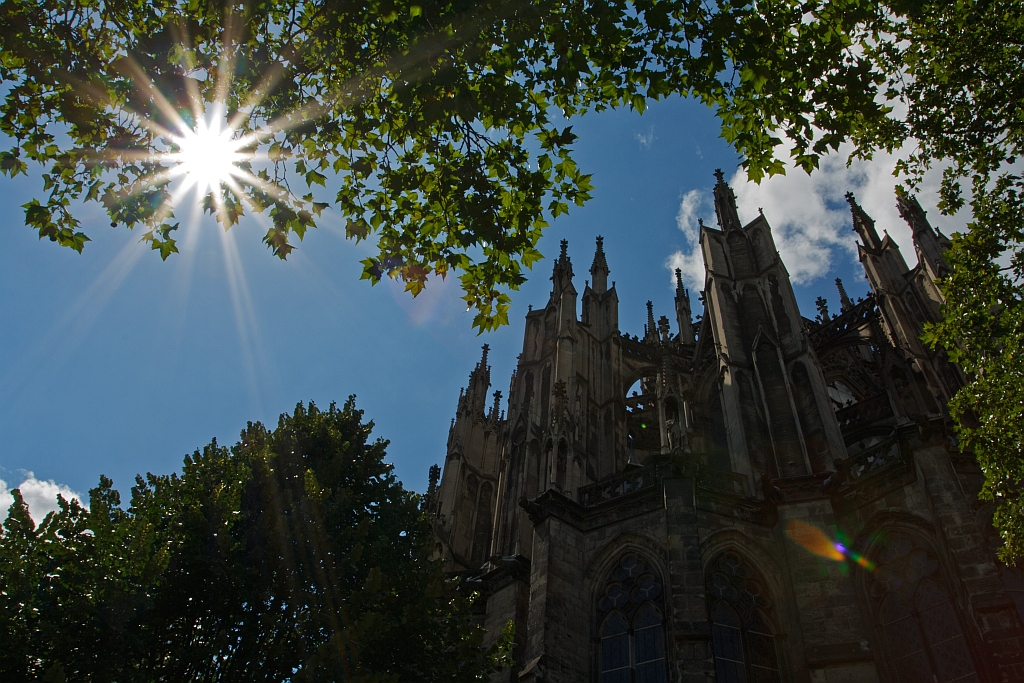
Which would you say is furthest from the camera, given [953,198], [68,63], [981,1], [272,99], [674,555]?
[674,555]

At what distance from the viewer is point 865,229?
24406 mm

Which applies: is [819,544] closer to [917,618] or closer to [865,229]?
[917,618]

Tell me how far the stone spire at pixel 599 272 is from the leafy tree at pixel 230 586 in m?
15.7

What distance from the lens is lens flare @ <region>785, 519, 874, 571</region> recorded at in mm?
12297

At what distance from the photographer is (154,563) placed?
8.62 m

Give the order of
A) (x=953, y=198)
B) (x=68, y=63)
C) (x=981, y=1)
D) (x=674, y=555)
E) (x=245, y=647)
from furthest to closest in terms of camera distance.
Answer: (x=674, y=555)
(x=953, y=198)
(x=981, y=1)
(x=245, y=647)
(x=68, y=63)

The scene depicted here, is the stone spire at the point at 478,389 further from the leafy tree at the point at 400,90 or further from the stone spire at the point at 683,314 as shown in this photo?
the leafy tree at the point at 400,90

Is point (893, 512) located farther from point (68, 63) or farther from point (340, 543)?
point (68, 63)

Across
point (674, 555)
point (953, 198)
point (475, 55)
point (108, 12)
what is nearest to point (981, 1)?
point (953, 198)

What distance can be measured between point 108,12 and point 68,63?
0.78m

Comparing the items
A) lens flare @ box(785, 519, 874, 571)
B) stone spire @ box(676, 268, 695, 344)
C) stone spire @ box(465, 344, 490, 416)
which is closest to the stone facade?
lens flare @ box(785, 519, 874, 571)

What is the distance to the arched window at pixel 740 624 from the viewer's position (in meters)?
11.7

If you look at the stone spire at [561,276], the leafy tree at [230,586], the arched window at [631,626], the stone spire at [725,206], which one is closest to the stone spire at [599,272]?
the stone spire at [561,276]

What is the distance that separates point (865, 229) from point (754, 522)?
607 inches
